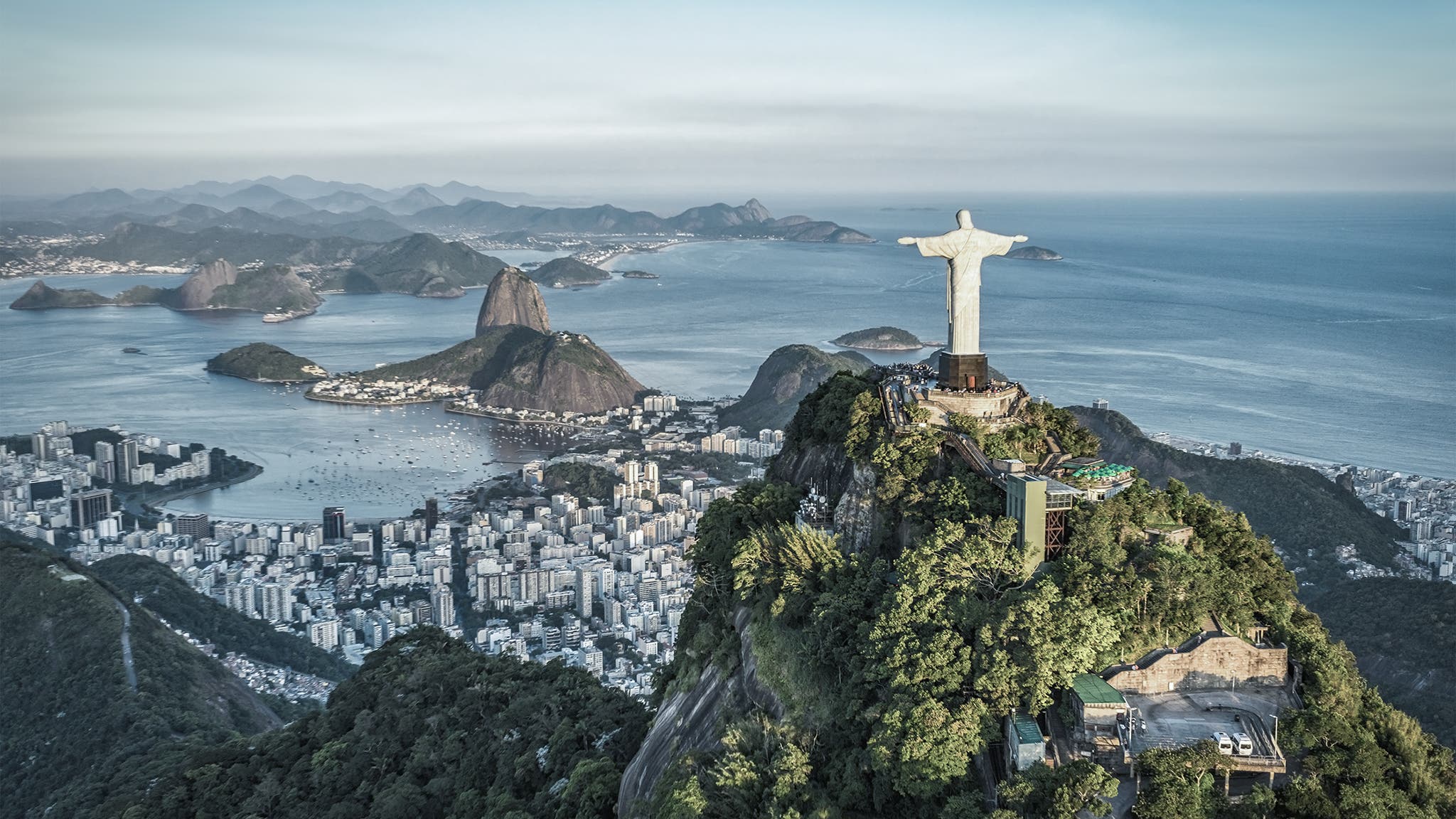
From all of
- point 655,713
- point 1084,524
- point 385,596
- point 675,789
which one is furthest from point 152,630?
point 1084,524

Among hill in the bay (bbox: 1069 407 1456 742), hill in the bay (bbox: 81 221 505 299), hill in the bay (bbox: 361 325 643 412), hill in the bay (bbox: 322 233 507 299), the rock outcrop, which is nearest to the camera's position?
the rock outcrop

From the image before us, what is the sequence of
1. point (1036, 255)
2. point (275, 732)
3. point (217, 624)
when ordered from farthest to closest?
point (1036, 255) → point (217, 624) → point (275, 732)

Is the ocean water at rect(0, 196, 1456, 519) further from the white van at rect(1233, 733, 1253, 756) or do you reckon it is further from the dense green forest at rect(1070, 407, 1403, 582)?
the white van at rect(1233, 733, 1253, 756)

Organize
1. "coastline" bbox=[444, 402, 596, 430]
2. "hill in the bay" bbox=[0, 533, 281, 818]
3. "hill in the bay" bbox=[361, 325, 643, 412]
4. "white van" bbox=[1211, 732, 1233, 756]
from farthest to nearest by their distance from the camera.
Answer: "hill in the bay" bbox=[361, 325, 643, 412] < "coastline" bbox=[444, 402, 596, 430] < "hill in the bay" bbox=[0, 533, 281, 818] < "white van" bbox=[1211, 732, 1233, 756]

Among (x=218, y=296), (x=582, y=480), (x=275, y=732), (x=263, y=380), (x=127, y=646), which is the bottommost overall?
(x=127, y=646)

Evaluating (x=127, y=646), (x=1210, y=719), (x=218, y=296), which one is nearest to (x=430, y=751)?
(x=127, y=646)

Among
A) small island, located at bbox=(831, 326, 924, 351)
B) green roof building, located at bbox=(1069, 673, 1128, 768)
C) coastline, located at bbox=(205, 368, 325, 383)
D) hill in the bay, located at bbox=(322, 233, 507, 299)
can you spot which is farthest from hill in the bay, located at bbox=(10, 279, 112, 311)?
green roof building, located at bbox=(1069, 673, 1128, 768)

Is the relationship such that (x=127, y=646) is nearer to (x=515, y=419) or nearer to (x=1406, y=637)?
(x=1406, y=637)

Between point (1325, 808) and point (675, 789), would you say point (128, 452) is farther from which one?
point (1325, 808)
